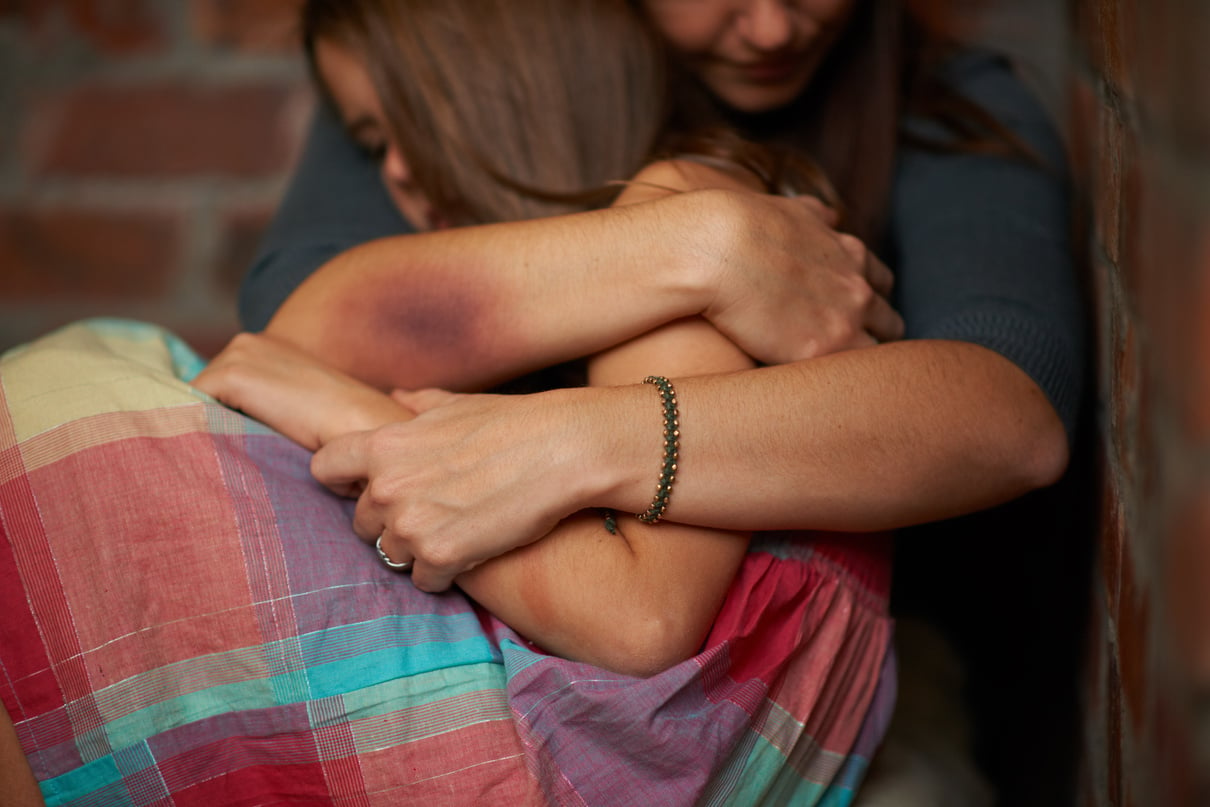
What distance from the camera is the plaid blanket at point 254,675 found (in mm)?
621

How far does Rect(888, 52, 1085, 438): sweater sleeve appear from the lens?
768mm

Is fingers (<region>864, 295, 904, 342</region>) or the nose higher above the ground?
the nose

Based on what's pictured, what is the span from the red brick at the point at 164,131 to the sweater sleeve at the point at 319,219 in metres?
0.42

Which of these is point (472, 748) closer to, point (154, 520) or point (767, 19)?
point (154, 520)

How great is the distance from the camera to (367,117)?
3.30 ft

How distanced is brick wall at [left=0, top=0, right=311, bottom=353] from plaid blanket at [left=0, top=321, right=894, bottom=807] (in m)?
0.97

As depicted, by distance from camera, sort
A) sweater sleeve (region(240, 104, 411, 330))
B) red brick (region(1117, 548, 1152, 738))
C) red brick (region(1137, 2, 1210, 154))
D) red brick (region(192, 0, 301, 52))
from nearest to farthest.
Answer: red brick (region(1137, 2, 1210, 154))
red brick (region(1117, 548, 1152, 738))
sweater sleeve (region(240, 104, 411, 330))
red brick (region(192, 0, 301, 52))

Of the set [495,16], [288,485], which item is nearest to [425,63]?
[495,16]

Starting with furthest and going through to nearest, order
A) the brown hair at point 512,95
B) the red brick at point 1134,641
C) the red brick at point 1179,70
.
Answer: the brown hair at point 512,95
the red brick at point 1134,641
the red brick at point 1179,70

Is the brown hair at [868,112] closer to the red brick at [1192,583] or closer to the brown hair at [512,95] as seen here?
the brown hair at [512,95]

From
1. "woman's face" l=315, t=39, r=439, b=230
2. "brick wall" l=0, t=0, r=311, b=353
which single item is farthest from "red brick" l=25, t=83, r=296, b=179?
"woman's face" l=315, t=39, r=439, b=230

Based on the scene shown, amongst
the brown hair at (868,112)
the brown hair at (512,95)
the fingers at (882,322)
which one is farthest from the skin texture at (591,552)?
the brown hair at (868,112)

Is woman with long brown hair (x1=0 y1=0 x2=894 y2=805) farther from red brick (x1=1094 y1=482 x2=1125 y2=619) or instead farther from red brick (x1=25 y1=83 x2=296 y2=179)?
red brick (x1=25 y1=83 x2=296 y2=179)

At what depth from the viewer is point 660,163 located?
0.80 metres
